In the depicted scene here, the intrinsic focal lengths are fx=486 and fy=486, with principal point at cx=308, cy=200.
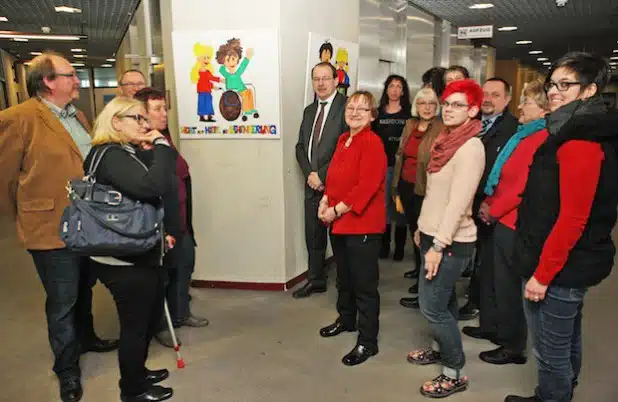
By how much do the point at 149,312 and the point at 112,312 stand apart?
1.54 metres

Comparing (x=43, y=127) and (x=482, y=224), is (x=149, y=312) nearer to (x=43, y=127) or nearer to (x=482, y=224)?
(x=43, y=127)

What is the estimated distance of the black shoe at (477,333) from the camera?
9.76ft

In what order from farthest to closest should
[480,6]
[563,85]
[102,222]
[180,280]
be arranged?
[480,6] < [180,280] < [102,222] < [563,85]

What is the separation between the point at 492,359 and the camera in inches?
107

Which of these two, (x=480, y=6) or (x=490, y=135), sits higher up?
(x=480, y=6)

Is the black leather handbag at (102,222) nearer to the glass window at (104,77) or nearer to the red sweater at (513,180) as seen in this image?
the red sweater at (513,180)

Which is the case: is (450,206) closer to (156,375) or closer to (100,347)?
(156,375)

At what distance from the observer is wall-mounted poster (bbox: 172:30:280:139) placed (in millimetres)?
3504

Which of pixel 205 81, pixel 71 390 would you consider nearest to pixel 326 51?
pixel 205 81

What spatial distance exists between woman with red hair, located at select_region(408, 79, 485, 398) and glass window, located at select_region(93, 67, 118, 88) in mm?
18241

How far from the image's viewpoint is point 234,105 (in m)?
3.59

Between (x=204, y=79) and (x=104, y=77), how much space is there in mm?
17034

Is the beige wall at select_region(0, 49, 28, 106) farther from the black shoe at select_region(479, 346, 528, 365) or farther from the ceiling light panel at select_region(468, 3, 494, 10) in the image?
the black shoe at select_region(479, 346, 528, 365)

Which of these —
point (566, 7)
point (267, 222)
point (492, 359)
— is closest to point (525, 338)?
point (492, 359)
